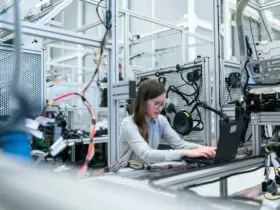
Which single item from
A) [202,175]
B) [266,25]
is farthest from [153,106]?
[266,25]

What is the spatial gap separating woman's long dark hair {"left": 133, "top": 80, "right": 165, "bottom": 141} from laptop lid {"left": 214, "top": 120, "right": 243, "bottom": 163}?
62cm

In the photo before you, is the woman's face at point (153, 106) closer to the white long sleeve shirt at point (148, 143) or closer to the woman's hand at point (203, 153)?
the white long sleeve shirt at point (148, 143)

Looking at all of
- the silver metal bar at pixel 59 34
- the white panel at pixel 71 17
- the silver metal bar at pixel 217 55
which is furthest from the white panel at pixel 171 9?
the silver metal bar at pixel 59 34

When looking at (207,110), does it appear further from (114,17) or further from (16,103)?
(16,103)

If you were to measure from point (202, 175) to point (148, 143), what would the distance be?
0.92m

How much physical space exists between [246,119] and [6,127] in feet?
3.90

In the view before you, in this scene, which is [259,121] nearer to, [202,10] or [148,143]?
[148,143]

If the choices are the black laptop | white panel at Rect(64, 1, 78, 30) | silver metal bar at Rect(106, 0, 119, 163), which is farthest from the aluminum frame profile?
white panel at Rect(64, 1, 78, 30)

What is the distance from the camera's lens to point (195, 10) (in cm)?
518

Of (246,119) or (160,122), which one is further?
(160,122)

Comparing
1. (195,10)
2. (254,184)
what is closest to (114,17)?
(254,184)

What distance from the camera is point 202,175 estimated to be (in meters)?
0.82

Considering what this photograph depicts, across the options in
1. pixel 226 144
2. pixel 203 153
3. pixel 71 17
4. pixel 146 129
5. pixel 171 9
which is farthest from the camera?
pixel 71 17

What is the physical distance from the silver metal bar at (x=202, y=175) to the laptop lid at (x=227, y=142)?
0.06 m
